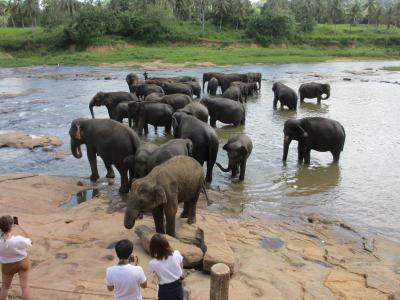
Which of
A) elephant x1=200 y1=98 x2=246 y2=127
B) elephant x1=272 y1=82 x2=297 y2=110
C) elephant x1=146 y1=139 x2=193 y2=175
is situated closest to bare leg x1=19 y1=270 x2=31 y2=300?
elephant x1=146 y1=139 x2=193 y2=175

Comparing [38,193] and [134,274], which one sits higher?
[134,274]

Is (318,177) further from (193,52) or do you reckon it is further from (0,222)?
(193,52)

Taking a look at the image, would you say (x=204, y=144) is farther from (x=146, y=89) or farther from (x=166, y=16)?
(x=166, y=16)

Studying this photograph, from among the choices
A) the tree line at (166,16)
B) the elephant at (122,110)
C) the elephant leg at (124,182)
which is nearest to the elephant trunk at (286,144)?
the elephant leg at (124,182)

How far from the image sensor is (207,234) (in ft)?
21.6

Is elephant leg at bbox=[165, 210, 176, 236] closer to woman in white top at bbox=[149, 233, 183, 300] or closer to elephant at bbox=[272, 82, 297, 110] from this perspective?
woman in white top at bbox=[149, 233, 183, 300]

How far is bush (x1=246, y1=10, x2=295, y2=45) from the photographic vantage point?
2539 inches

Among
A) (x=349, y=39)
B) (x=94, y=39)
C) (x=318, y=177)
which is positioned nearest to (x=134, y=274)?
(x=318, y=177)

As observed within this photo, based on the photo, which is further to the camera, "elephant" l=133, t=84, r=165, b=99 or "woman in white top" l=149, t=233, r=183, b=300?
"elephant" l=133, t=84, r=165, b=99

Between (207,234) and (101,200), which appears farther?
(101,200)

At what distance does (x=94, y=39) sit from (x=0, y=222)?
180 ft

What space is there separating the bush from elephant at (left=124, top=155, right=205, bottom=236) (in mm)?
59198

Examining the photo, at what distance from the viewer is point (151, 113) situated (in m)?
14.4

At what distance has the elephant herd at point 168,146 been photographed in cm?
640
